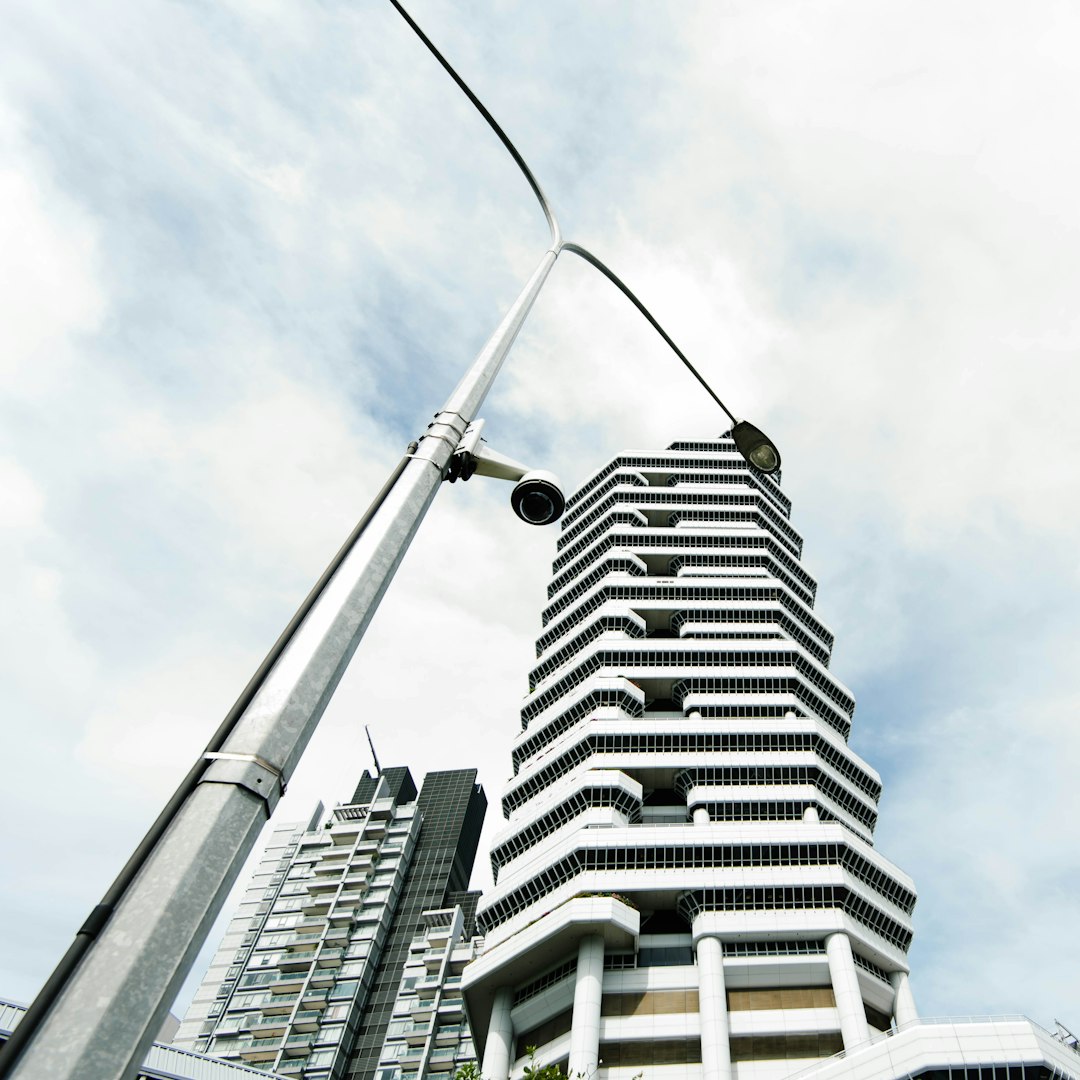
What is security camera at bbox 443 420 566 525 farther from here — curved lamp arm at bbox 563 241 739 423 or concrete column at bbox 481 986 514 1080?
concrete column at bbox 481 986 514 1080

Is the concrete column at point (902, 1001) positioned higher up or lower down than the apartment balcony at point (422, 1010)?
lower down

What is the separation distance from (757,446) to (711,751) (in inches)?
2454

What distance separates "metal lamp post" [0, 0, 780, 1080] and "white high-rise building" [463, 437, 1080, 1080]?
138 ft

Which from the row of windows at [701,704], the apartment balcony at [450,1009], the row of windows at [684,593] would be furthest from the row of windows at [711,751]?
the apartment balcony at [450,1009]

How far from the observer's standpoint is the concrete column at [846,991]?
5075 cm

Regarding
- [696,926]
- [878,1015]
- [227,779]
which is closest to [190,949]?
[227,779]

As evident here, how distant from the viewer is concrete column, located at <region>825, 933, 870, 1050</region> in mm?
50750

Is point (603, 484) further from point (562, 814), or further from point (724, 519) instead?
point (562, 814)

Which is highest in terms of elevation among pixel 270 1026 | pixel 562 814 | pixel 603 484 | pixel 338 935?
pixel 603 484

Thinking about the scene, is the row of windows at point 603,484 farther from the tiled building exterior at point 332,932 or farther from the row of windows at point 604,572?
the tiled building exterior at point 332,932

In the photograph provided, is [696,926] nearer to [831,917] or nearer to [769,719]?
[831,917]

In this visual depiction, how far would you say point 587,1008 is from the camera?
170 feet

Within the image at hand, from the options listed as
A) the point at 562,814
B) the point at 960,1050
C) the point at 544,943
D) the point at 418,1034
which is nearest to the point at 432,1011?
the point at 418,1034

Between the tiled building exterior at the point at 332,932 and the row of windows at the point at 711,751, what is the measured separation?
5418 centimetres
